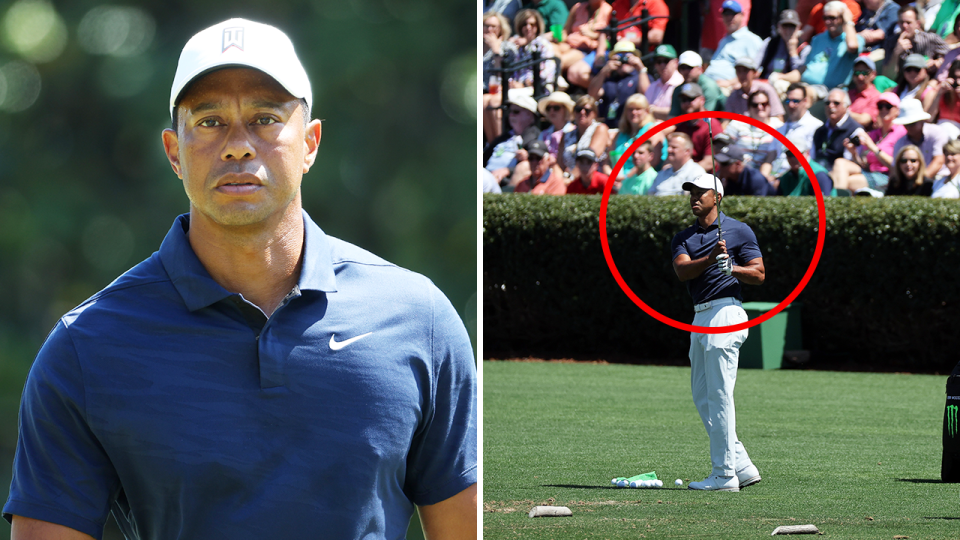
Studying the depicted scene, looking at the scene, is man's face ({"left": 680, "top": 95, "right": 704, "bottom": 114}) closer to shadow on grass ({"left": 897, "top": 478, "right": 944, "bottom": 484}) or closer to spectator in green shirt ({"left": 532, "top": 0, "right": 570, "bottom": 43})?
spectator in green shirt ({"left": 532, "top": 0, "right": 570, "bottom": 43})

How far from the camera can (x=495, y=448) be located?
28.7 ft

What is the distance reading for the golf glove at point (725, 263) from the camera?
6.35 meters

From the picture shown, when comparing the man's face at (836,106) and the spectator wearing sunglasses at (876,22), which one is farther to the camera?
the spectator wearing sunglasses at (876,22)

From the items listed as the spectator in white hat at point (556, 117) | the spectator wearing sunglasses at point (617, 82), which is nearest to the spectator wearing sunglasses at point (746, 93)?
the spectator wearing sunglasses at point (617, 82)

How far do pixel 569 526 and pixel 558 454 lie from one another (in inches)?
97.1

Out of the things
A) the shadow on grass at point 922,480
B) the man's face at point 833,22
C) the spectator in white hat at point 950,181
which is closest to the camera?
the shadow on grass at point 922,480

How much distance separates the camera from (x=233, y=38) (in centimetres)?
233

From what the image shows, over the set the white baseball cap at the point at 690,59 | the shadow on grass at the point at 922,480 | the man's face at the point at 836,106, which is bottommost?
the shadow on grass at the point at 922,480

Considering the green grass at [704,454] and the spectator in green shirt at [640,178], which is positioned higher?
the spectator in green shirt at [640,178]

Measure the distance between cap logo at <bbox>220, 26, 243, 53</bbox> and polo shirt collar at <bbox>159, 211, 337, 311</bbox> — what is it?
1.16 ft

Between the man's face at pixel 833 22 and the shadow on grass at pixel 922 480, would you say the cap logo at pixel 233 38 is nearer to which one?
the shadow on grass at pixel 922 480

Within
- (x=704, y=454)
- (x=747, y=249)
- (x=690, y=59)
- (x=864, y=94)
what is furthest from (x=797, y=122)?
(x=747, y=249)

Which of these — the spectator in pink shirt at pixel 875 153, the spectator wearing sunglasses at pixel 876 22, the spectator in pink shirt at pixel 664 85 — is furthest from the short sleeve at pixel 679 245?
the spectator wearing sunglasses at pixel 876 22

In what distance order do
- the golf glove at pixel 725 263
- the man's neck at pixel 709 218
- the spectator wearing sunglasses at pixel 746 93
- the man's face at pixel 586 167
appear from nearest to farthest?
the golf glove at pixel 725 263
the man's neck at pixel 709 218
the spectator wearing sunglasses at pixel 746 93
the man's face at pixel 586 167
